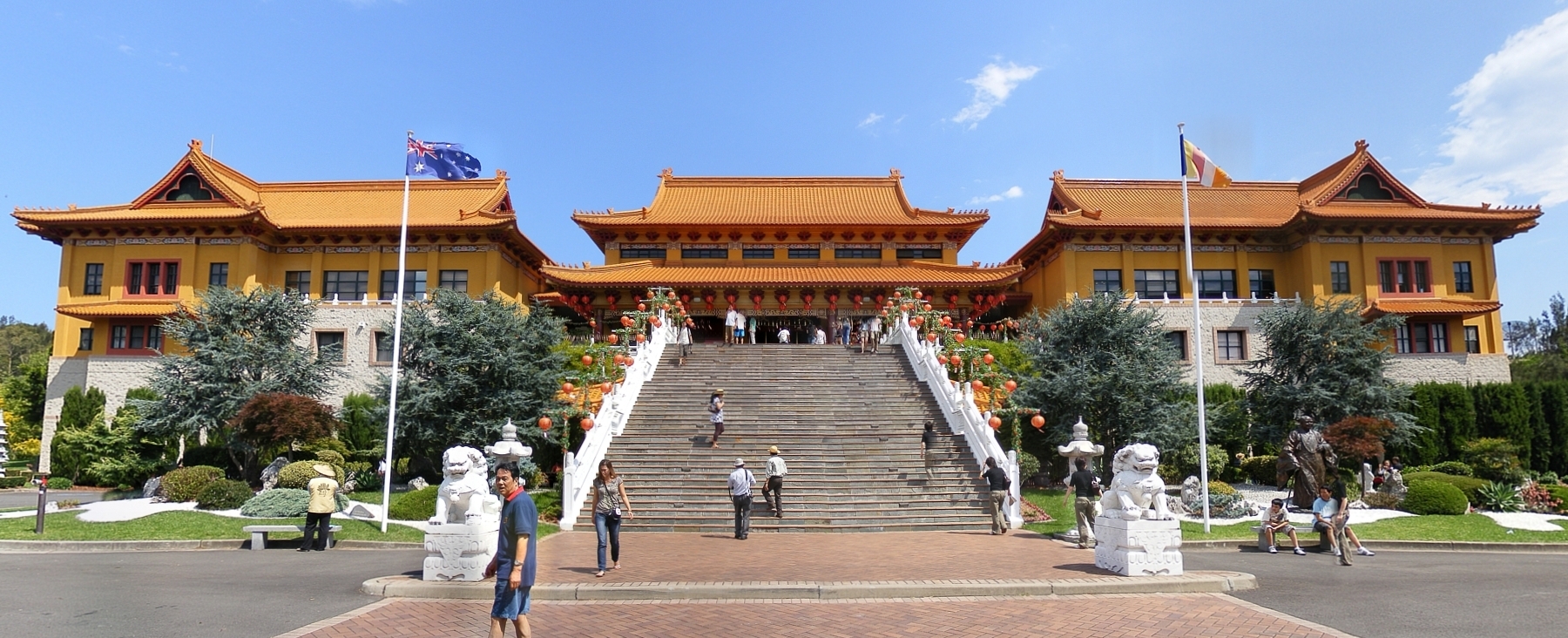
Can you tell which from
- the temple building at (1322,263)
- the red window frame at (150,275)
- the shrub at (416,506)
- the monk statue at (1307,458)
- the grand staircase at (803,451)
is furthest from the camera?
the red window frame at (150,275)

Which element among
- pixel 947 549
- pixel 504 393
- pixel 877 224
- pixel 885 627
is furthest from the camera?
pixel 877 224

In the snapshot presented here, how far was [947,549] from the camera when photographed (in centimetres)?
1293

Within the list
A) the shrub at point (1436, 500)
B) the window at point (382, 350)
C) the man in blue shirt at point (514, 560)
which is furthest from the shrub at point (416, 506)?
the shrub at point (1436, 500)

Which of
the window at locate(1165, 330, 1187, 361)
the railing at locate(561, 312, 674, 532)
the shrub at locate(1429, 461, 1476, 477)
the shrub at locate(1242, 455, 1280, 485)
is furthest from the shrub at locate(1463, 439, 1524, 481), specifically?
the railing at locate(561, 312, 674, 532)

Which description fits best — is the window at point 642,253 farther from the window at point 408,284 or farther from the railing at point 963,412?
the railing at point 963,412

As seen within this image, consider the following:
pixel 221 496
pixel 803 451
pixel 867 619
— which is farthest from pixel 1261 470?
pixel 221 496

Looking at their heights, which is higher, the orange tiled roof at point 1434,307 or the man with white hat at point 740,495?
the orange tiled roof at point 1434,307

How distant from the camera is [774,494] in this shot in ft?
51.5

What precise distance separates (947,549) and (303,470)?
15976 mm

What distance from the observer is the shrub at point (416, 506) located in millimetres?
17047

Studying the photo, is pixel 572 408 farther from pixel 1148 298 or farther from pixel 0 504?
pixel 1148 298

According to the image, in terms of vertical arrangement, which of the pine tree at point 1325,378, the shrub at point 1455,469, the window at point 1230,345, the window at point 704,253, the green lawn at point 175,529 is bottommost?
the green lawn at point 175,529

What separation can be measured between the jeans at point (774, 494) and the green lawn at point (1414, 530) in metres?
4.72

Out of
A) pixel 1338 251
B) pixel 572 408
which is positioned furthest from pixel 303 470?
pixel 1338 251
